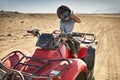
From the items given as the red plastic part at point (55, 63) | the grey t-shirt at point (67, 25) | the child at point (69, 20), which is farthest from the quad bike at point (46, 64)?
the grey t-shirt at point (67, 25)

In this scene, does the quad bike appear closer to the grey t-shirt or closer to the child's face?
the child's face

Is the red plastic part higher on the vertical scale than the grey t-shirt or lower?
lower

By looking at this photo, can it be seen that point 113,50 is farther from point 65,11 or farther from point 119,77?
point 65,11

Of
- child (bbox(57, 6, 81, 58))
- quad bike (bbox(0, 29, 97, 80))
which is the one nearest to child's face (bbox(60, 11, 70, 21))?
child (bbox(57, 6, 81, 58))

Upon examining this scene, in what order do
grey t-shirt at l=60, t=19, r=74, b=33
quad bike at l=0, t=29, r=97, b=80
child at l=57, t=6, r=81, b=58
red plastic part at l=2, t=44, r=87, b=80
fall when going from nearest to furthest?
quad bike at l=0, t=29, r=97, b=80 < red plastic part at l=2, t=44, r=87, b=80 < child at l=57, t=6, r=81, b=58 < grey t-shirt at l=60, t=19, r=74, b=33

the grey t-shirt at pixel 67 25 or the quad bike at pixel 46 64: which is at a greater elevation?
the grey t-shirt at pixel 67 25

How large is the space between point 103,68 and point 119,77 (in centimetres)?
132

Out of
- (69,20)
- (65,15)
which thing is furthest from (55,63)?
(69,20)

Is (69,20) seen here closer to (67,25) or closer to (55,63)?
(67,25)

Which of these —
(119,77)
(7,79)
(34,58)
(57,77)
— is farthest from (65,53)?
(119,77)

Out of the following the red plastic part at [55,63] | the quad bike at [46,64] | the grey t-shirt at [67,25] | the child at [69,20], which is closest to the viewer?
the quad bike at [46,64]

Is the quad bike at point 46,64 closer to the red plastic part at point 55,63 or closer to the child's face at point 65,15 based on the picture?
the red plastic part at point 55,63

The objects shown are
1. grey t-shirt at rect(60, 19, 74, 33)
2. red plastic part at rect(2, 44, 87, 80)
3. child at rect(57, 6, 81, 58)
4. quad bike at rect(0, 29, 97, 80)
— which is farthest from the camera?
grey t-shirt at rect(60, 19, 74, 33)

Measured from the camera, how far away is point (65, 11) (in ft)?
25.2
